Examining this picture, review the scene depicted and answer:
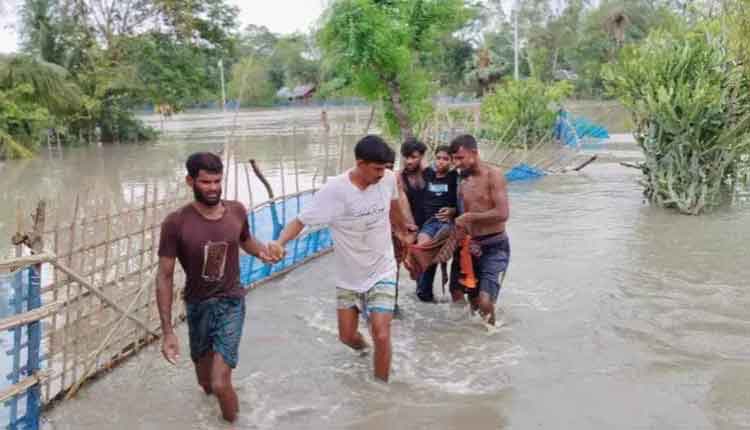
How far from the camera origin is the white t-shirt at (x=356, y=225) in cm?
415

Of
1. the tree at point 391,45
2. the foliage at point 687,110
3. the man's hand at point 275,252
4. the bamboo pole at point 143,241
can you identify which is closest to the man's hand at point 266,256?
the man's hand at point 275,252

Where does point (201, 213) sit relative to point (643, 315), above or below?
above

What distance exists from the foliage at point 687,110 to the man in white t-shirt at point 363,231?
677cm

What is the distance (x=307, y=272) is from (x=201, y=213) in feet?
13.2

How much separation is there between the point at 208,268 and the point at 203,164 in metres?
0.51

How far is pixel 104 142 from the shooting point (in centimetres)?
3222

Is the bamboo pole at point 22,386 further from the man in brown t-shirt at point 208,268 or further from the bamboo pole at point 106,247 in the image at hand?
the bamboo pole at point 106,247

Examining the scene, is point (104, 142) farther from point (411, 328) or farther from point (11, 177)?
point (411, 328)

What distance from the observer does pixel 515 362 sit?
15.9ft

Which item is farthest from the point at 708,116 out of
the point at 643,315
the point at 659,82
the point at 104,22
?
the point at 104,22

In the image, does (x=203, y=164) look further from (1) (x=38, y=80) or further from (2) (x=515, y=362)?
(1) (x=38, y=80)

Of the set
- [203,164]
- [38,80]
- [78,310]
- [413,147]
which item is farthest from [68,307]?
[38,80]

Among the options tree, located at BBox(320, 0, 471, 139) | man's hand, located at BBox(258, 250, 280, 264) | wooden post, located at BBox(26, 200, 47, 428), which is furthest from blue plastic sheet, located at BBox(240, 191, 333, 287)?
tree, located at BBox(320, 0, 471, 139)

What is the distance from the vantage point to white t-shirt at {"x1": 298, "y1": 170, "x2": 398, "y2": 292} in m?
4.15
